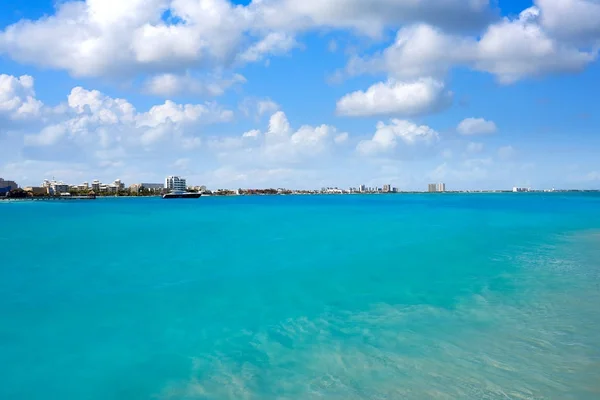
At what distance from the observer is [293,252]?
3195cm

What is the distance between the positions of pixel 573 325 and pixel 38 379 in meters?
15.0

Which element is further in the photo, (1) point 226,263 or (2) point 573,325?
(1) point 226,263

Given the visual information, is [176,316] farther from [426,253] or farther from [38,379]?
[426,253]

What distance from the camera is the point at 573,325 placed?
12781 millimetres

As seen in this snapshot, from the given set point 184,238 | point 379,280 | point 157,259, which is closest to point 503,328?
point 379,280

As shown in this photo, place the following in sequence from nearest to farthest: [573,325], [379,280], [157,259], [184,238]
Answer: [573,325]
[379,280]
[157,259]
[184,238]

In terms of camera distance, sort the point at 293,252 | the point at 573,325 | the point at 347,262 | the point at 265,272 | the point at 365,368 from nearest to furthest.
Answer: the point at 365,368 → the point at 573,325 → the point at 265,272 → the point at 347,262 → the point at 293,252

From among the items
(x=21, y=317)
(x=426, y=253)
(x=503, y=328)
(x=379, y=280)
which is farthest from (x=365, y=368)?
(x=426, y=253)

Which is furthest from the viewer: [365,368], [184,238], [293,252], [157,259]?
[184,238]

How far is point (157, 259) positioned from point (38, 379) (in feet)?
→ 62.7

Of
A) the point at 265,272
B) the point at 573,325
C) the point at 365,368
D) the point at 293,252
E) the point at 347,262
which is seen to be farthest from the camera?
the point at 293,252

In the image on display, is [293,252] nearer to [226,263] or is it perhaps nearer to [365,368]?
[226,263]

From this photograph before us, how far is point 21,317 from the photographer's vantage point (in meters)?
15.5

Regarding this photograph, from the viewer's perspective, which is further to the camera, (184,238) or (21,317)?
(184,238)
